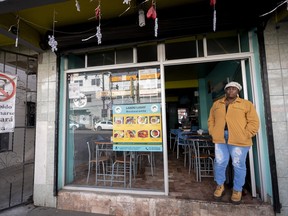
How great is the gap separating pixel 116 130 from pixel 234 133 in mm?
1808

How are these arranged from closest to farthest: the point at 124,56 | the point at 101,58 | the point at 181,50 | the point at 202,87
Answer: the point at 181,50 → the point at 124,56 → the point at 101,58 → the point at 202,87

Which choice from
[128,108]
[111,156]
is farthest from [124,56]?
[111,156]

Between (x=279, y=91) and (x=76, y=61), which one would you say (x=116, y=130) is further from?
(x=279, y=91)

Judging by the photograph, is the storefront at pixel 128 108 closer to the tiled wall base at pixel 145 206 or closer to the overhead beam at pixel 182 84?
the tiled wall base at pixel 145 206

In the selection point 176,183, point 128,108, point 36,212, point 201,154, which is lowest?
point 36,212

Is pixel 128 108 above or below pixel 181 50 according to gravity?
below

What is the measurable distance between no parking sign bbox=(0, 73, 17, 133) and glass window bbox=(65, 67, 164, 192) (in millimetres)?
834

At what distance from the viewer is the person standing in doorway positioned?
2215mm

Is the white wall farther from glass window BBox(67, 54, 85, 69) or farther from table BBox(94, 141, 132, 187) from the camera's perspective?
glass window BBox(67, 54, 85, 69)

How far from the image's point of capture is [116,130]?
284 centimetres

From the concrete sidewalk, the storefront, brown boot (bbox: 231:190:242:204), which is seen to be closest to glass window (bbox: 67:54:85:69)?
the storefront

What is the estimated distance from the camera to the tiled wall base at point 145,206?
221cm

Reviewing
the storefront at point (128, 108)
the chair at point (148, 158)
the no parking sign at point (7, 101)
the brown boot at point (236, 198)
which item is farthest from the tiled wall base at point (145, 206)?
the no parking sign at point (7, 101)

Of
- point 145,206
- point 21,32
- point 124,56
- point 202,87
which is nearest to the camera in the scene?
point 145,206
